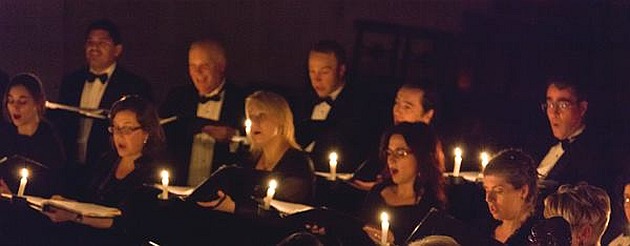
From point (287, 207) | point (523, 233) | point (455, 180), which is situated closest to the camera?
point (523, 233)

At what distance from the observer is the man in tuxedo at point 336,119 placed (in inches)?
281

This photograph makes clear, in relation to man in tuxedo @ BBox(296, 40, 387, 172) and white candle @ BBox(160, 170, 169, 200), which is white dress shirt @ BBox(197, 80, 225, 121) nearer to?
man in tuxedo @ BBox(296, 40, 387, 172)

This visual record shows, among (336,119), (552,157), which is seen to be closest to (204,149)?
(336,119)

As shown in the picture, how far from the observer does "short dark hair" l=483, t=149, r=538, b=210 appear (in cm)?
569

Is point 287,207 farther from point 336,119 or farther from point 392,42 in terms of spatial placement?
point 392,42

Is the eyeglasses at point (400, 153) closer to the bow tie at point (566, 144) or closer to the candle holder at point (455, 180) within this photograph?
the candle holder at point (455, 180)

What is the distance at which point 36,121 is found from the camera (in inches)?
289

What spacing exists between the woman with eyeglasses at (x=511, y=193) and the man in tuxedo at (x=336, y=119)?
57.9 inches

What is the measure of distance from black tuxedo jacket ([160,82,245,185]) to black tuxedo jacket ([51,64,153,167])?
20 centimetres

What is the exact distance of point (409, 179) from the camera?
6.18m

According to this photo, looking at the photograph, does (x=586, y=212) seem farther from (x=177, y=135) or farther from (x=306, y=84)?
(x=306, y=84)

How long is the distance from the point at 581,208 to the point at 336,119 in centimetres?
192

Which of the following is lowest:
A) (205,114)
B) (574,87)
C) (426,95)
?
(205,114)

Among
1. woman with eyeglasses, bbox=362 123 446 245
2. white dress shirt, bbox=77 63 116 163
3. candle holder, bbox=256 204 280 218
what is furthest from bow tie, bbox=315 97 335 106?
candle holder, bbox=256 204 280 218
